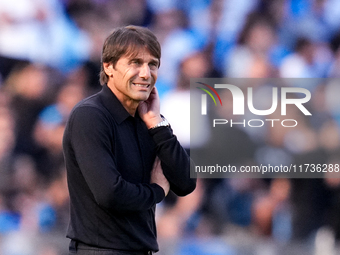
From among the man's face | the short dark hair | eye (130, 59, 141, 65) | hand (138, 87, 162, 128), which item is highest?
the short dark hair

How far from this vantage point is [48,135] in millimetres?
4070

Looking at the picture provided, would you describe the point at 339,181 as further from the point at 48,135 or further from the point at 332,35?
the point at 48,135

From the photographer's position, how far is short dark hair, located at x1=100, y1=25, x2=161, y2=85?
1.93 meters

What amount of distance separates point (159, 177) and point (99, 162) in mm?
387

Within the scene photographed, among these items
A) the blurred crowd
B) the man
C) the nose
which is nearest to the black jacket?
the man

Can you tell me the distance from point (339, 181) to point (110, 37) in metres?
2.80

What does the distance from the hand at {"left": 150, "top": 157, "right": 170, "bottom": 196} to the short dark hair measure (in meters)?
0.48

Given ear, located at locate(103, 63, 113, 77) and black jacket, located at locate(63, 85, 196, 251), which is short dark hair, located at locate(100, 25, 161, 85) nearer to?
ear, located at locate(103, 63, 113, 77)

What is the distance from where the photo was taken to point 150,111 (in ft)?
6.88

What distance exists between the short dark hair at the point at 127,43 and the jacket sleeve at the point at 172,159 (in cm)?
35

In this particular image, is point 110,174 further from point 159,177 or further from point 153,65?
point 153,65

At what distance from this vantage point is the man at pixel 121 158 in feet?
5.74

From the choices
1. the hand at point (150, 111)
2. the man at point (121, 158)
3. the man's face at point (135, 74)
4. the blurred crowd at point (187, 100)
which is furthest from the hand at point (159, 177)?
the blurred crowd at point (187, 100)

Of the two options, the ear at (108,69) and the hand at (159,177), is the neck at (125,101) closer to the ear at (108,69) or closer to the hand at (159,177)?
the ear at (108,69)
